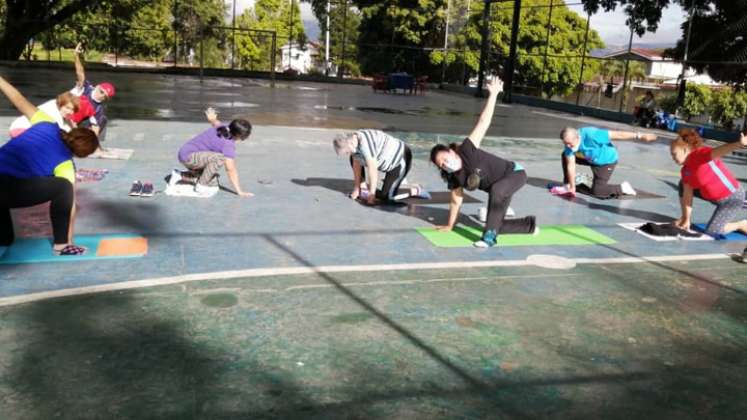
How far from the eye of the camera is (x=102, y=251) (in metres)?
5.05

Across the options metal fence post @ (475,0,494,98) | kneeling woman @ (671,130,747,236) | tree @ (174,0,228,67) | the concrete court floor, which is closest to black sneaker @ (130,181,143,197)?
the concrete court floor

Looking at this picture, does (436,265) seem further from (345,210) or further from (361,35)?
(361,35)

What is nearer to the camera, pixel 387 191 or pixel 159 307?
pixel 159 307

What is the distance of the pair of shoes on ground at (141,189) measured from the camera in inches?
272

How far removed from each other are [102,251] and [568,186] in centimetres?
578

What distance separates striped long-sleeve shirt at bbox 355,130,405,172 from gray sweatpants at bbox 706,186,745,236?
3266mm

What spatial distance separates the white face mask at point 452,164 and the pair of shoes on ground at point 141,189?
3332 millimetres

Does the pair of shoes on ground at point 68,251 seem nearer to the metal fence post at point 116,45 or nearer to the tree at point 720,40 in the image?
the tree at point 720,40

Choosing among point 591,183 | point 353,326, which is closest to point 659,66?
point 591,183

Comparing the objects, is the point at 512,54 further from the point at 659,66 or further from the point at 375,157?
the point at 375,157

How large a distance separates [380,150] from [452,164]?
151 cm

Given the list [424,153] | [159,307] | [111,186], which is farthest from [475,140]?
[424,153]

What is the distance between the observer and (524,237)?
6.19m

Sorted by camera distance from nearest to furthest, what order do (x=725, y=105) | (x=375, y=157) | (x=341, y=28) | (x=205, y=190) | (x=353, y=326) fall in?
1. (x=353, y=326)
2. (x=375, y=157)
3. (x=205, y=190)
4. (x=725, y=105)
5. (x=341, y=28)
